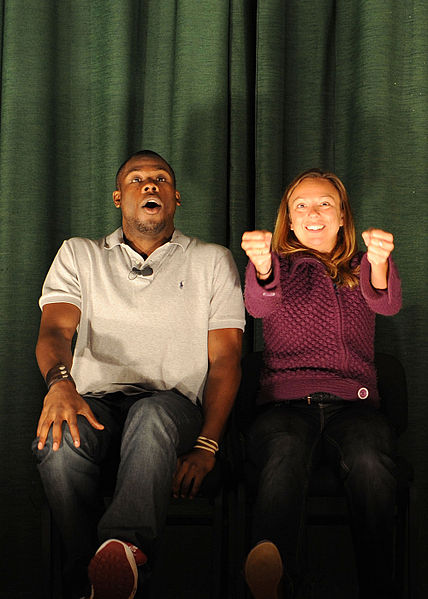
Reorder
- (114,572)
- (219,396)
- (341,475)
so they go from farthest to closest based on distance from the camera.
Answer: (219,396), (341,475), (114,572)

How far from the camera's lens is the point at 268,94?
2.40m

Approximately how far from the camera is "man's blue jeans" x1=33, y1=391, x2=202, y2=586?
1.54 metres

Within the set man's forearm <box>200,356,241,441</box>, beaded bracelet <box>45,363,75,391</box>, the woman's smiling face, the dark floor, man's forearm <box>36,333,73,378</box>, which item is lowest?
the dark floor

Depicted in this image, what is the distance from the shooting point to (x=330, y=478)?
1749 millimetres

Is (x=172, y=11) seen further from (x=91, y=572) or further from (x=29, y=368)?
(x=91, y=572)

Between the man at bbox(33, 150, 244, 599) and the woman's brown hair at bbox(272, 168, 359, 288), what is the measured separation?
0.18 metres

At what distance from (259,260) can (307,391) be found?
1.22ft

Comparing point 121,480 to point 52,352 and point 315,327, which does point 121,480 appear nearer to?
point 52,352

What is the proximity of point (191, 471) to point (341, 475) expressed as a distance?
363mm

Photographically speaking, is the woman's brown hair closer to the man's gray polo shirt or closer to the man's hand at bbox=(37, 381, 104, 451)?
the man's gray polo shirt

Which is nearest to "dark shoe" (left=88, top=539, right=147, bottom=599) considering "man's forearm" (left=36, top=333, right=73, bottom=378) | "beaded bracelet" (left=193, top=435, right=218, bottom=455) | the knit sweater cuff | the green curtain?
"beaded bracelet" (left=193, top=435, right=218, bottom=455)

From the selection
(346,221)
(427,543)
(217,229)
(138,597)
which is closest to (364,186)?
(346,221)

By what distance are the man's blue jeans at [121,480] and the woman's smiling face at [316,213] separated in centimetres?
64

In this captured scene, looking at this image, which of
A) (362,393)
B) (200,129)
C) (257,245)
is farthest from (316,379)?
(200,129)
